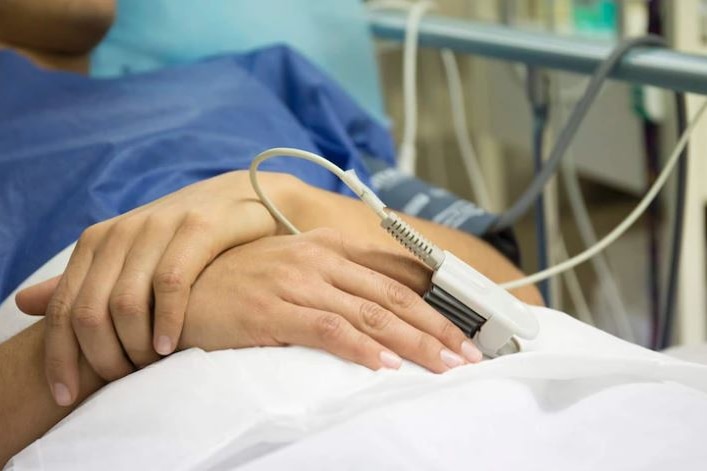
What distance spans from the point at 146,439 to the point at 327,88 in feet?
2.42

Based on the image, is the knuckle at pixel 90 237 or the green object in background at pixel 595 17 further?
the green object in background at pixel 595 17

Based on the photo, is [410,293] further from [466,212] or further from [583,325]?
[466,212]

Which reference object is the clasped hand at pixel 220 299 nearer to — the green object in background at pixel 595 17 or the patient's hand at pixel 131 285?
the patient's hand at pixel 131 285

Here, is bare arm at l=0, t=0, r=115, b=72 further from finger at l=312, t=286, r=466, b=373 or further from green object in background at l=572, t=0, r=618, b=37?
green object in background at l=572, t=0, r=618, b=37

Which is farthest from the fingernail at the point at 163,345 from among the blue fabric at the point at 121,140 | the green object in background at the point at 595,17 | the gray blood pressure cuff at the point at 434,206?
the green object in background at the point at 595,17

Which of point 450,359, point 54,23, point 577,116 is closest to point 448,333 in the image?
point 450,359

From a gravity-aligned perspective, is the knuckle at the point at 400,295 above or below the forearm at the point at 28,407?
above

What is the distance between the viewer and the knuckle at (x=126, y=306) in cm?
58

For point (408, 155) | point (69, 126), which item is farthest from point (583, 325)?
point (408, 155)

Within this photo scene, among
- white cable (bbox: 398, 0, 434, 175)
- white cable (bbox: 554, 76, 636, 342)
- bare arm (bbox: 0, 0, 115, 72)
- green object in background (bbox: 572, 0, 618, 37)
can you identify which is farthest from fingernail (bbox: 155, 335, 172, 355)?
green object in background (bbox: 572, 0, 618, 37)

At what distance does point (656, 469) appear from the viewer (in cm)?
50

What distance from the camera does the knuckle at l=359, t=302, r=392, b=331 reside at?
22.4 inches

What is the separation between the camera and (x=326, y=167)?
2.06 feet

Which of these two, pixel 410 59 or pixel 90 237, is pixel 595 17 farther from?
pixel 90 237
